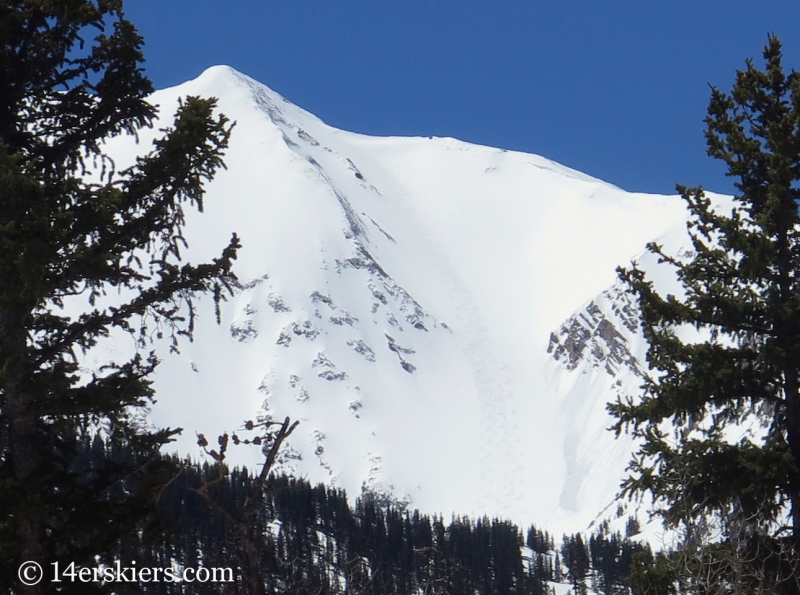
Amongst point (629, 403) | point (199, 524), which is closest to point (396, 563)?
point (199, 524)

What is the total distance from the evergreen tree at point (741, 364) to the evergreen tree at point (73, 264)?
18.9 feet

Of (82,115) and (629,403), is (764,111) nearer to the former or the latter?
(629,403)

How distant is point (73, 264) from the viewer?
935cm

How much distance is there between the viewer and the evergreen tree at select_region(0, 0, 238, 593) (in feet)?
30.3

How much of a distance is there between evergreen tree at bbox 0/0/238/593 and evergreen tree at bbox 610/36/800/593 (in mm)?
5761

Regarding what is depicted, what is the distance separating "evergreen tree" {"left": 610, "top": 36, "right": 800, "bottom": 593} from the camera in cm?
1202

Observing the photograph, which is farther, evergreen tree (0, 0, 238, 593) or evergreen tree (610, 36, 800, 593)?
evergreen tree (610, 36, 800, 593)

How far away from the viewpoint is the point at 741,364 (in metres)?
12.7

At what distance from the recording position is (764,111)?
13555 mm

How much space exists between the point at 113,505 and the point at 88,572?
0.69 metres

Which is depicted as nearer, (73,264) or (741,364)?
(73,264)

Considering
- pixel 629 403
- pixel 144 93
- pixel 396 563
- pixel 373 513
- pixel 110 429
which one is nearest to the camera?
pixel 110 429

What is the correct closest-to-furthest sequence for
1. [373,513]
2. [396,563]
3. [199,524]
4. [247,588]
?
[247,588]
[199,524]
[396,563]
[373,513]

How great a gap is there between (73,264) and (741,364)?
320 inches
